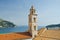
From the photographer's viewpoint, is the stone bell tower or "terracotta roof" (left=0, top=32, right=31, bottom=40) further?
the stone bell tower

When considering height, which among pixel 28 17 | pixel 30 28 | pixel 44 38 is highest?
pixel 28 17

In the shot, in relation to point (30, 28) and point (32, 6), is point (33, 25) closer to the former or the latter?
point (30, 28)

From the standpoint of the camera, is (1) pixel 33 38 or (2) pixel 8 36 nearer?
(2) pixel 8 36

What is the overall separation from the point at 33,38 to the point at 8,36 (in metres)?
2.95

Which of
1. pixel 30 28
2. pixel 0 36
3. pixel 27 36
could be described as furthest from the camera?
pixel 30 28

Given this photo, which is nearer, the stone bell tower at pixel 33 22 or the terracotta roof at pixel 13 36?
the terracotta roof at pixel 13 36

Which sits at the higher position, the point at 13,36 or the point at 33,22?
the point at 33,22

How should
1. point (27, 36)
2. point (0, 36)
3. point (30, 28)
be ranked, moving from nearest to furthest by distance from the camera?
point (0, 36), point (27, 36), point (30, 28)

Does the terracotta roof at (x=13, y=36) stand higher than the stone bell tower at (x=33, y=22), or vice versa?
the stone bell tower at (x=33, y=22)

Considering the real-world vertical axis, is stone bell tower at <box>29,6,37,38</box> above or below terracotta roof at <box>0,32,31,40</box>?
above

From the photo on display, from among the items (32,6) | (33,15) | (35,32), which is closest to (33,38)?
(35,32)

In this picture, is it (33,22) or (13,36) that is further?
(33,22)

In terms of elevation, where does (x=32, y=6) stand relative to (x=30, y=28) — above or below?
above

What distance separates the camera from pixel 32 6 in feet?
57.3
